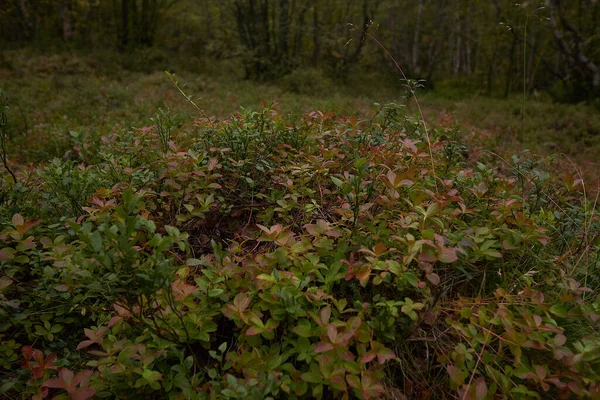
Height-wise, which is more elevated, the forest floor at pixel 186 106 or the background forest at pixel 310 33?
the background forest at pixel 310 33

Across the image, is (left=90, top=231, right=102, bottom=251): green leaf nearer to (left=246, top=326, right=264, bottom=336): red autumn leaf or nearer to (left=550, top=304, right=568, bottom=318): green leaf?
(left=246, top=326, right=264, bottom=336): red autumn leaf

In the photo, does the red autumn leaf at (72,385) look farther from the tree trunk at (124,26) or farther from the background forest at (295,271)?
the tree trunk at (124,26)

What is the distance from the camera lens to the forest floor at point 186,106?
21.0ft

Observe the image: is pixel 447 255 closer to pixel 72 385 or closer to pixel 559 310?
pixel 559 310

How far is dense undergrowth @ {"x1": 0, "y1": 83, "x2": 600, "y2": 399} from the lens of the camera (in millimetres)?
1500

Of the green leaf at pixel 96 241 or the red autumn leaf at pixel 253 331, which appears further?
the red autumn leaf at pixel 253 331

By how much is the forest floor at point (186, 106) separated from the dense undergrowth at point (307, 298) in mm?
2111

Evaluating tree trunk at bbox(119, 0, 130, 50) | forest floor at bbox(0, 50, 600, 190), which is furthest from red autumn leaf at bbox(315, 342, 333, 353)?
tree trunk at bbox(119, 0, 130, 50)

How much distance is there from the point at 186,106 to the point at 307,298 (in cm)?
848

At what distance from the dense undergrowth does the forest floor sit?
2.11 metres

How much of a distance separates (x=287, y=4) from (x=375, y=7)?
461 cm

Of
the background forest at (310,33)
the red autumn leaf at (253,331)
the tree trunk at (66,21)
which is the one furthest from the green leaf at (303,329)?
the tree trunk at (66,21)

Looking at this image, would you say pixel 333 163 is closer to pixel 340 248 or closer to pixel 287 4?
pixel 340 248

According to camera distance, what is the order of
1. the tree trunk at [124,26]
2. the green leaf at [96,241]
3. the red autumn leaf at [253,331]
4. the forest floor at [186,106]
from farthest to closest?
the tree trunk at [124,26] → the forest floor at [186,106] → the red autumn leaf at [253,331] → the green leaf at [96,241]
